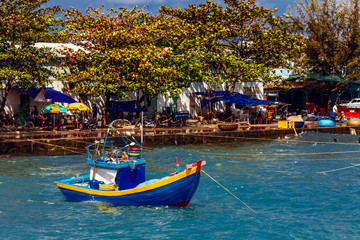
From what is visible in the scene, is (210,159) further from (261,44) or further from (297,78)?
(297,78)

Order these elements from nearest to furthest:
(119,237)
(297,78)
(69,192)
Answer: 1. (119,237)
2. (69,192)
3. (297,78)

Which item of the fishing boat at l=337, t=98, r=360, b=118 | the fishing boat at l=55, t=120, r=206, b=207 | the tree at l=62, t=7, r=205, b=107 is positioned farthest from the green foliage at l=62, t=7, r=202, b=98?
the fishing boat at l=337, t=98, r=360, b=118

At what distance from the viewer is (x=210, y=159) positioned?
2667 centimetres

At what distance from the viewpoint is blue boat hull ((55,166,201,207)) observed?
1453 centimetres

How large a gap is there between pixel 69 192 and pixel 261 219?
728cm

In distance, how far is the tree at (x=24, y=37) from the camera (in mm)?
29953

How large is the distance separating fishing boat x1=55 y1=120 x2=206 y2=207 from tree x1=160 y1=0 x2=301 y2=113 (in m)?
A: 23.1

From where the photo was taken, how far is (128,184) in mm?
16031

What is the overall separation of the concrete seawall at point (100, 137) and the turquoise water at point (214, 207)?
0.92m

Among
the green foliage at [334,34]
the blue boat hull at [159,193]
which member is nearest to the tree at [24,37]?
the blue boat hull at [159,193]

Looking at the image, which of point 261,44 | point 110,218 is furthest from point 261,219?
point 261,44

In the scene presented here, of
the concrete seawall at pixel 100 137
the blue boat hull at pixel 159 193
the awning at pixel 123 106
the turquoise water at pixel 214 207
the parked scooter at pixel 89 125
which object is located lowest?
the turquoise water at pixel 214 207

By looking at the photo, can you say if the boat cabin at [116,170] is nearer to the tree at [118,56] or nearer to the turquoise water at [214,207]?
the turquoise water at [214,207]

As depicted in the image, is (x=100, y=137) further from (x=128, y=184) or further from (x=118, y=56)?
(x=128, y=184)
